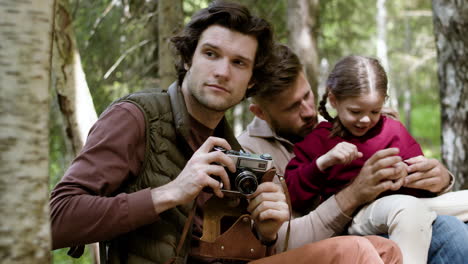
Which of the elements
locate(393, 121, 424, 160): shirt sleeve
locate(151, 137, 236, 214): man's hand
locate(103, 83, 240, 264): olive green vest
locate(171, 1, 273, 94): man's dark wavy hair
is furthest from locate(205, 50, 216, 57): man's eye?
locate(393, 121, 424, 160): shirt sleeve

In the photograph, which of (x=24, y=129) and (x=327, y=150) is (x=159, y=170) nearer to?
(x=24, y=129)

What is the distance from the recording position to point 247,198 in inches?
93.4

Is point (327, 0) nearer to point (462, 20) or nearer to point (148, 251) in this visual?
point (462, 20)

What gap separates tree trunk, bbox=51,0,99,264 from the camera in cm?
347

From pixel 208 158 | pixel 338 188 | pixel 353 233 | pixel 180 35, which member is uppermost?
pixel 180 35

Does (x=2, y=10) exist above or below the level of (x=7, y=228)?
above

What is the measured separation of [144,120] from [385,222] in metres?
1.35

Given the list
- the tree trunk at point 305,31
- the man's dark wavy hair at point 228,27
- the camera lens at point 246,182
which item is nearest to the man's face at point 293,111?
the man's dark wavy hair at point 228,27

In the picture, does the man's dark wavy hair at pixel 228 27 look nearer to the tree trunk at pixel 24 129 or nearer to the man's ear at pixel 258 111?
the man's ear at pixel 258 111

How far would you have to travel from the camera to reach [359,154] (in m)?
2.73

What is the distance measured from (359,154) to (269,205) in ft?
2.21

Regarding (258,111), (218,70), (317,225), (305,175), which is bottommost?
(317,225)

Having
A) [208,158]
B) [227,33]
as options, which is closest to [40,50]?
[208,158]

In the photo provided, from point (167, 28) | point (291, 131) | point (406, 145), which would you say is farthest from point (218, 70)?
point (167, 28)
